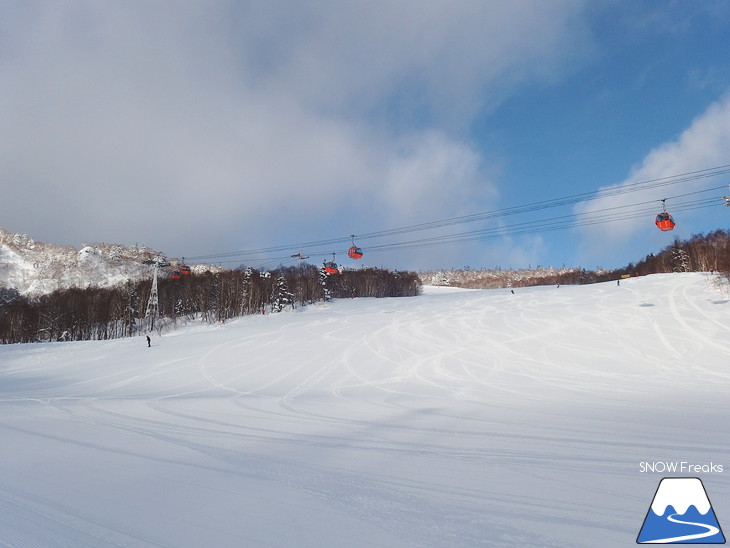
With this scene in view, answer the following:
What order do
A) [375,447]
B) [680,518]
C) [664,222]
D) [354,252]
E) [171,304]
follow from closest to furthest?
[680,518]
[375,447]
[664,222]
[354,252]
[171,304]

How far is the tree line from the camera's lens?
211 feet

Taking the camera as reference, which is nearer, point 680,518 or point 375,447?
point 680,518

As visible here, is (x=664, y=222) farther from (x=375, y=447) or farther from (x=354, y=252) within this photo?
(x=375, y=447)

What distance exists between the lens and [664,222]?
19.4 m

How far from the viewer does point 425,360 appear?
17875mm

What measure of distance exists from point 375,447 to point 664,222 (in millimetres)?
21768

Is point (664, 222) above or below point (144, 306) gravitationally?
above

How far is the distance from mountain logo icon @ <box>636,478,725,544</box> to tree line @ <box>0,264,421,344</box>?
192 feet

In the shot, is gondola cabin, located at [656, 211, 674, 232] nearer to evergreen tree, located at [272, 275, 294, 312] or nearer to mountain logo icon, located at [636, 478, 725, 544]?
mountain logo icon, located at [636, 478, 725, 544]

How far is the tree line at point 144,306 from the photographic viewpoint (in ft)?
211

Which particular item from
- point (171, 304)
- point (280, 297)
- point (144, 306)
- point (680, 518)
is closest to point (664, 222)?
point (680, 518)

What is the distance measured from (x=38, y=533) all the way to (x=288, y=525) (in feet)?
7.50

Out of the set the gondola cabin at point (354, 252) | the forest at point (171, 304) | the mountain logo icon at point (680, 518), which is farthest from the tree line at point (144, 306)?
the mountain logo icon at point (680, 518)

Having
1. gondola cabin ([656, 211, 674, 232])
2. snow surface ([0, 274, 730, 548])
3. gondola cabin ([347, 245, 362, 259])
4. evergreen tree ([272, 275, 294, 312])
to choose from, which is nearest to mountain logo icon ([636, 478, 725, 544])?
snow surface ([0, 274, 730, 548])
